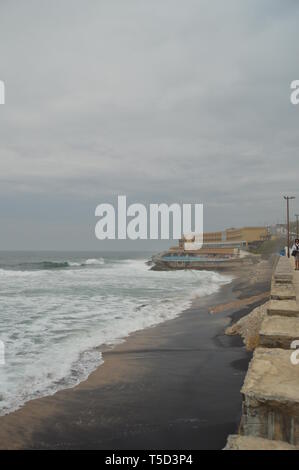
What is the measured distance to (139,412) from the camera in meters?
4.68

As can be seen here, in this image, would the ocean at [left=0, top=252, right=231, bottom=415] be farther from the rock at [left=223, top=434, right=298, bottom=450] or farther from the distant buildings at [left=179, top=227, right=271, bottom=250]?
the distant buildings at [left=179, top=227, right=271, bottom=250]

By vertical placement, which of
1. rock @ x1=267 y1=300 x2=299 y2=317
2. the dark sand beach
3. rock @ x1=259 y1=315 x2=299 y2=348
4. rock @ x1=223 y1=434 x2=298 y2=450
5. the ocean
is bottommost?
the ocean

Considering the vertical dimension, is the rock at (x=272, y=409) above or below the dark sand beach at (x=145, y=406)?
above

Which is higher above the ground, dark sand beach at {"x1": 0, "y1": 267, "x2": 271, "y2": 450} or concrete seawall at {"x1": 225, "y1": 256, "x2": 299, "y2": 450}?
concrete seawall at {"x1": 225, "y1": 256, "x2": 299, "y2": 450}

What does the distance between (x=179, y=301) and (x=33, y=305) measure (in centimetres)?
686

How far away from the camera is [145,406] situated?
4871 mm

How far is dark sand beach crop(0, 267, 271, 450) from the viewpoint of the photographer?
13.1 feet

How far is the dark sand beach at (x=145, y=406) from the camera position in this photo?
4.01m

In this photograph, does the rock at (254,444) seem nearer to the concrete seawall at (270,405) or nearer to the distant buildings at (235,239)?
the concrete seawall at (270,405)

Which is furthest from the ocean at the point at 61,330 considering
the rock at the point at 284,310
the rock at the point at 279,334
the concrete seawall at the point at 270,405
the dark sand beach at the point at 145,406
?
the concrete seawall at the point at 270,405

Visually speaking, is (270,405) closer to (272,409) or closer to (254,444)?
(272,409)

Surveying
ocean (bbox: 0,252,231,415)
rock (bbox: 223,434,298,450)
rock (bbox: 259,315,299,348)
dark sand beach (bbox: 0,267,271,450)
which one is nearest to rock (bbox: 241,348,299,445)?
rock (bbox: 223,434,298,450)
